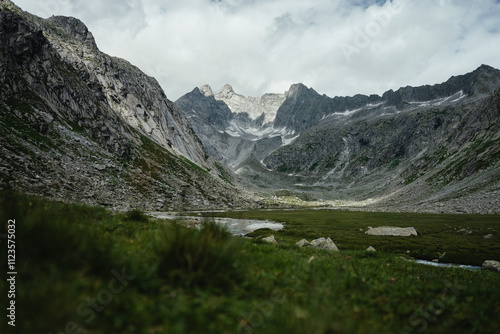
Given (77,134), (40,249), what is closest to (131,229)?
(40,249)

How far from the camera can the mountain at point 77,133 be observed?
44312mm

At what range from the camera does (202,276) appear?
15.8 ft

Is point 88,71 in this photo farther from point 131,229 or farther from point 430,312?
point 430,312

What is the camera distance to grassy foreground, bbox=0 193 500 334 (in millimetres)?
3148

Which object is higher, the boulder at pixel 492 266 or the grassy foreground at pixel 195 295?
the grassy foreground at pixel 195 295

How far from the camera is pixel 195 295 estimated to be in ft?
14.7

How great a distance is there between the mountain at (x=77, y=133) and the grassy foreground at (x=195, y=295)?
45.9ft

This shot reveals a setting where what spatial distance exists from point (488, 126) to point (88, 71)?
618 ft

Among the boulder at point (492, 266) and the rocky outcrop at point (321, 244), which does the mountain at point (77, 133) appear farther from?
the boulder at point (492, 266)

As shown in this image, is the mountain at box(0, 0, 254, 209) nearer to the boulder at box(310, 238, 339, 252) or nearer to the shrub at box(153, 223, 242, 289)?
the boulder at box(310, 238, 339, 252)

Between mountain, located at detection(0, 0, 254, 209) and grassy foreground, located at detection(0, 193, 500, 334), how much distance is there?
45.9 ft

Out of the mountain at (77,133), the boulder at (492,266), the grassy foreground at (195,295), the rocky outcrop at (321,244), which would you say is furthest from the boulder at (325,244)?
the grassy foreground at (195,295)

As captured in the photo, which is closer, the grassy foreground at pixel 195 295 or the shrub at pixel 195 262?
the grassy foreground at pixel 195 295

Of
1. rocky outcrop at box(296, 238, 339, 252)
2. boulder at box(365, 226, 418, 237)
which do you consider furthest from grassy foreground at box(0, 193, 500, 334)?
boulder at box(365, 226, 418, 237)
